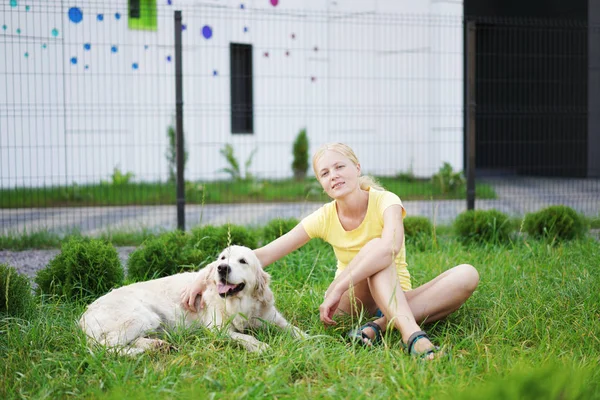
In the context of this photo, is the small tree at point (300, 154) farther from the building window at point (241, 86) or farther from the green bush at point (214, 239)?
the green bush at point (214, 239)

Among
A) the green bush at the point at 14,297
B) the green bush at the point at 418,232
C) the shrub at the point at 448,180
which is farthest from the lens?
the shrub at the point at 448,180

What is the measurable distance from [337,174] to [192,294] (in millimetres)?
1089

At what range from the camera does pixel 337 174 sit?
12.3 ft

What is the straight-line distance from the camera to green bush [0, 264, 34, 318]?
4.06 metres

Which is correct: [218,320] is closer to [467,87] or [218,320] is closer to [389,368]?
[389,368]

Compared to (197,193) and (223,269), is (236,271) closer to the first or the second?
(223,269)

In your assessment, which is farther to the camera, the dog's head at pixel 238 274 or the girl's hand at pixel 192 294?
the girl's hand at pixel 192 294

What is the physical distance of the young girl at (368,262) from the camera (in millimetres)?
3488

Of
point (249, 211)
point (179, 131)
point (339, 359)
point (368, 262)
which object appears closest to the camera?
point (339, 359)

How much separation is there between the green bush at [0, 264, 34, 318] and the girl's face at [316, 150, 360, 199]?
2.06 metres

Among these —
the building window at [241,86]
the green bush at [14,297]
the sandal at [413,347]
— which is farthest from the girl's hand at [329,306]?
the building window at [241,86]

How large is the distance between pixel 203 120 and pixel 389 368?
443 inches

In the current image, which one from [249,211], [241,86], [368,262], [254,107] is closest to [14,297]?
[368,262]

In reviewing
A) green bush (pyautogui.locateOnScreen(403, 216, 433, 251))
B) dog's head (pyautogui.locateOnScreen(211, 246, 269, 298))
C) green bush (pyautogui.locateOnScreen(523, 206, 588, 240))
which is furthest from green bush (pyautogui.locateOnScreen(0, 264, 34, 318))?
green bush (pyautogui.locateOnScreen(523, 206, 588, 240))
